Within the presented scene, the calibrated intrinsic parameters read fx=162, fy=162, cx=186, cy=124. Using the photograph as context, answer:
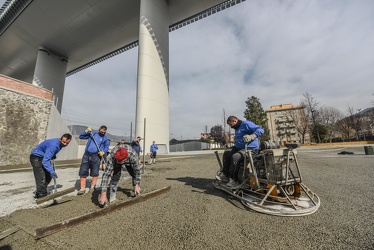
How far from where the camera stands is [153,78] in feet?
59.7

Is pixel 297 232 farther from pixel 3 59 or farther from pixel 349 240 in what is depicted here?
pixel 3 59

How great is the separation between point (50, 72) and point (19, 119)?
63.0ft

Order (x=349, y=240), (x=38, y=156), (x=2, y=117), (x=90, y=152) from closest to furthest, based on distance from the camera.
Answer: (x=349, y=240), (x=38, y=156), (x=90, y=152), (x=2, y=117)

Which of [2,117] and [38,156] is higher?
[2,117]

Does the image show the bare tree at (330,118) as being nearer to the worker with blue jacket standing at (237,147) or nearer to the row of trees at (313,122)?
the row of trees at (313,122)

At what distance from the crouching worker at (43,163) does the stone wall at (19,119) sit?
11840mm

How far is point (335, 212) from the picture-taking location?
2629 mm

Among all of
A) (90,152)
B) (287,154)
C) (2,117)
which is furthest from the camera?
(2,117)

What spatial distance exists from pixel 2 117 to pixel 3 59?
32.6 metres

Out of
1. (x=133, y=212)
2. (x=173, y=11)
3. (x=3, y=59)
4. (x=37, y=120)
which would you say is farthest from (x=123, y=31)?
(x=133, y=212)

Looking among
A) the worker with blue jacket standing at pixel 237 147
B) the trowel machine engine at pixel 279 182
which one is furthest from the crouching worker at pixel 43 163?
the trowel machine engine at pixel 279 182

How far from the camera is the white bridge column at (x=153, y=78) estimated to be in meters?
17.3

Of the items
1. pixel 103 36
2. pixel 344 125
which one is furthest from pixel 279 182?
pixel 344 125

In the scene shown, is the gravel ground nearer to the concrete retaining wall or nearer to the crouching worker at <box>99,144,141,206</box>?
the crouching worker at <box>99,144,141,206</box>
